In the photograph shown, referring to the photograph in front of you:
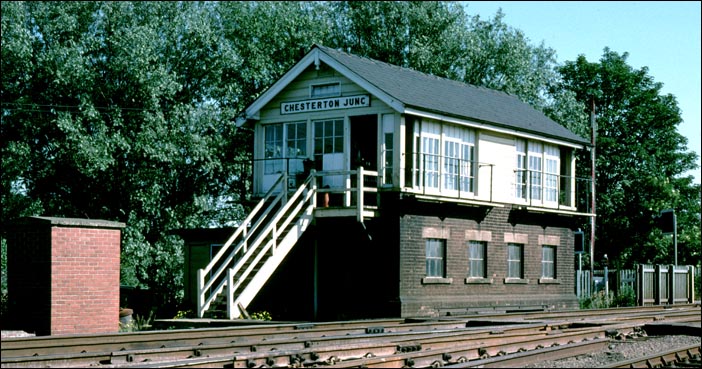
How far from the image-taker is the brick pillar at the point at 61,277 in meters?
16.6

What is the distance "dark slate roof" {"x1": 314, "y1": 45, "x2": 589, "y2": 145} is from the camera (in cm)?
2431

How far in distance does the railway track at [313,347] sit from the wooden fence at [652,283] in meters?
14.3

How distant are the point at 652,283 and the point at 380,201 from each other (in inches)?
519

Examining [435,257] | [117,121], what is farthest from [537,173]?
[117,121]

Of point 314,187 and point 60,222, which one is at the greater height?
point 314,187

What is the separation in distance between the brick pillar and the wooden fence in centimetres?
1942

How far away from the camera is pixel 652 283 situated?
3225cm

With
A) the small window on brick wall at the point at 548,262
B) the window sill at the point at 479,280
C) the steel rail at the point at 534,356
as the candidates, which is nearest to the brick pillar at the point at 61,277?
the steel rail at the point at 534,356

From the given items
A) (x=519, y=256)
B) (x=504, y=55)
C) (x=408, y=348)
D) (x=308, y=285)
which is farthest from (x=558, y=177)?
(x=408, y=348)

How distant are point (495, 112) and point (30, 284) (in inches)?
601

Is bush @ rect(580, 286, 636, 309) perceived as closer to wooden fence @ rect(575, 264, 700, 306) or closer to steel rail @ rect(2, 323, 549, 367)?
wooden fence @ rect(575, 264, 700, 306)

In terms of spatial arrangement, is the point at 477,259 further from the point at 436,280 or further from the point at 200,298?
the point at 200,298

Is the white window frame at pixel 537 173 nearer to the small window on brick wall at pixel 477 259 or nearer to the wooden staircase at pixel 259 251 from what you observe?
the small window on brick wall at pixel 477 259

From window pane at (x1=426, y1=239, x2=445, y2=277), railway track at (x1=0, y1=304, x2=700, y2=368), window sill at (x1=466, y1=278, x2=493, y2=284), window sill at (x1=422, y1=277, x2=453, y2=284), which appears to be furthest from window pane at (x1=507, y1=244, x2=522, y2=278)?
railway track at (x1=0, y1=304, x2=700, y2=368)
